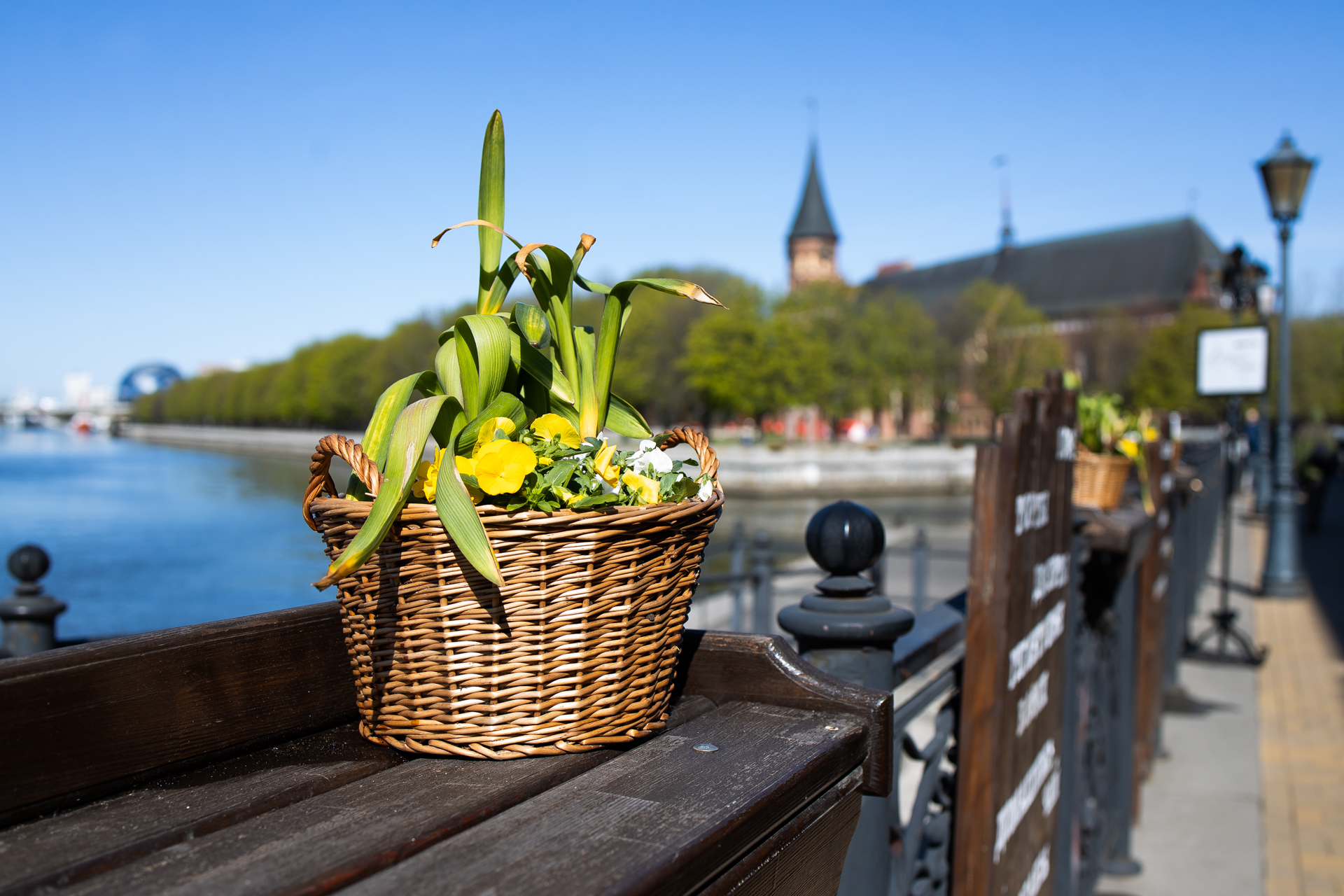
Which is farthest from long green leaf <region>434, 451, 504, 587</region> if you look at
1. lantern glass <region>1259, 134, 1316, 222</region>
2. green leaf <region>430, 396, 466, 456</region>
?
lantern glass <region>1259, 134, 1316, 222</region>

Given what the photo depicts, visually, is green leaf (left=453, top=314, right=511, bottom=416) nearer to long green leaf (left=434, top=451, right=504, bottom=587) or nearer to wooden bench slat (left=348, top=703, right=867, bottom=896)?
long green leaf (left=434, top=451, right=504, bottom=587)

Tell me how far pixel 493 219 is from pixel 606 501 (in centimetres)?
37

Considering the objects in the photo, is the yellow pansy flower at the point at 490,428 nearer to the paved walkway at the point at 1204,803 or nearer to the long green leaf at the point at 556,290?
the long green leaf at the point at 556,290

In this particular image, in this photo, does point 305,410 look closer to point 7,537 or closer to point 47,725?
point 7,537

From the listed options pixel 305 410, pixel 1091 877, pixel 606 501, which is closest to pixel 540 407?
pixel 606 501

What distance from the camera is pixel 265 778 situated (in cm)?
108

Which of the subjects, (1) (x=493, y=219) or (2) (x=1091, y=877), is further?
(2) (x=1091, y=877)

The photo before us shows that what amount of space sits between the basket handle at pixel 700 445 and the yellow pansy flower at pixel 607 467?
5.8 inches

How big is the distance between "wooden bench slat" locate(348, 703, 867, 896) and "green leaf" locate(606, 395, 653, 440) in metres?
0.37

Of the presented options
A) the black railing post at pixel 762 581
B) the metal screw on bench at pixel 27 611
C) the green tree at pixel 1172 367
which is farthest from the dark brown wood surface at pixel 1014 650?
the green tree at pixel 1172 367

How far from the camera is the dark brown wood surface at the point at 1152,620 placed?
4574mm

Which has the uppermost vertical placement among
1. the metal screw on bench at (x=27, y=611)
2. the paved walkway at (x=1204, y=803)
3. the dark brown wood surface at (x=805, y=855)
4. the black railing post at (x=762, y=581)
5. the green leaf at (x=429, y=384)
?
the green leaf at (x=429, y=384)

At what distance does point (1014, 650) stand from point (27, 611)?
3822 millimetres

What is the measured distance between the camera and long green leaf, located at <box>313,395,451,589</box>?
3.20 feet
